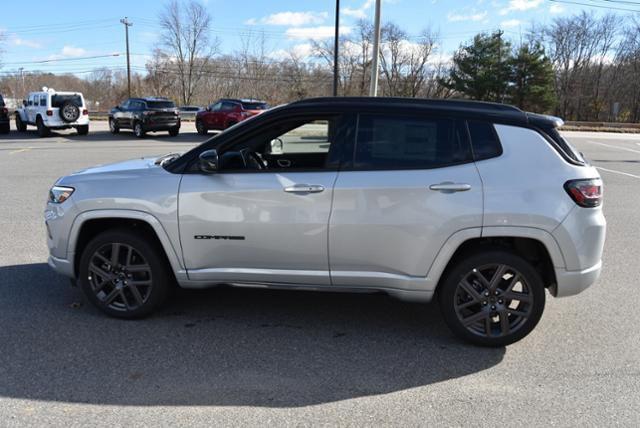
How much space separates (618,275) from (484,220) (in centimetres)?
276

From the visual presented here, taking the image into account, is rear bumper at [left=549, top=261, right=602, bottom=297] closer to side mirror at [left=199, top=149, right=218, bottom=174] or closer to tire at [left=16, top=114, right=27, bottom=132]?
side mirror at [left=199, top=149, right=218, bottom=174]

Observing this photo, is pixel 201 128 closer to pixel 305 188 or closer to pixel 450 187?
pixel 305 188

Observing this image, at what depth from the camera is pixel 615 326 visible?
416 cm

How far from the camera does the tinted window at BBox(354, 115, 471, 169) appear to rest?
367 cm

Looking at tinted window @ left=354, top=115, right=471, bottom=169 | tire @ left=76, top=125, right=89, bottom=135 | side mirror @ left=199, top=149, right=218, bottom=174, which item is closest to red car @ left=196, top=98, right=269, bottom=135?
tire @ left=76, top=125, right=89, bottom=135

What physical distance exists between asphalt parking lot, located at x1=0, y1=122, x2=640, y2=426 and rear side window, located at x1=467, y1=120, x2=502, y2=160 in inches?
55.8

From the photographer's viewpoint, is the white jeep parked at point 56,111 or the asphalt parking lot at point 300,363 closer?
the asphalt parking lot at point 300,363

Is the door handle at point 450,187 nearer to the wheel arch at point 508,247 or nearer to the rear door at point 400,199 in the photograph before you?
the rear door at point 400,199

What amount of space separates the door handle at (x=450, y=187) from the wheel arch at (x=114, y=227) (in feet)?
6.55

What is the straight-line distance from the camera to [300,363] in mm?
3527

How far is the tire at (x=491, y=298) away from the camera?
3662 mm

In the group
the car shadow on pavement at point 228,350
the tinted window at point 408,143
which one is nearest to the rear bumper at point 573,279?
the car shadow on pavement at point 228,350

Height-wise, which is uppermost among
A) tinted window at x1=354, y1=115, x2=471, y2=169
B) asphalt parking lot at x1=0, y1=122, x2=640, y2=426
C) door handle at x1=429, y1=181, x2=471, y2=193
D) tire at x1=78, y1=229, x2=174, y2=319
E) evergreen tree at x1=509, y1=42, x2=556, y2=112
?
evergreen tree at x1=509, y1=42, x2=556, y2=112

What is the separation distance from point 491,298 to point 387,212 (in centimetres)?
99
